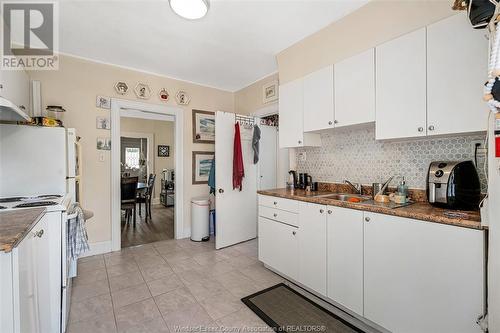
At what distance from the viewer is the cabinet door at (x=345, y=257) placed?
1682mm

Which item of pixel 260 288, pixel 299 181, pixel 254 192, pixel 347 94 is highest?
pixel 347 94

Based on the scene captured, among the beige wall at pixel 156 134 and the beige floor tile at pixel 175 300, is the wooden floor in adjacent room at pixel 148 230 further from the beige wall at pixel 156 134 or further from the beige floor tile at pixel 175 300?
the beige wall at pixel 156 134

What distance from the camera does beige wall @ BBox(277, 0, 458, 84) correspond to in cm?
166

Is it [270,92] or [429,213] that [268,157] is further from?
[429,213]

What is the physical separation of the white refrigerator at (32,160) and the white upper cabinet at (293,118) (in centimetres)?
221

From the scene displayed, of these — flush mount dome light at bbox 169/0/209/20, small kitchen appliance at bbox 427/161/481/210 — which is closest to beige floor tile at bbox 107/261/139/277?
flush mount dome light at bbox 169/0/209/20

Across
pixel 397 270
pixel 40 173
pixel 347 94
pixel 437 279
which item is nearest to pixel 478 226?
pixel 437 279

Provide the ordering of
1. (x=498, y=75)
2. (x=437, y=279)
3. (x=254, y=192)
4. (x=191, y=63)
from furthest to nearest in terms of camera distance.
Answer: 1. (x=254, y=192)
2. (x=191, y=63)
3. (x=437, y=279)
4. (x=498, y=75)

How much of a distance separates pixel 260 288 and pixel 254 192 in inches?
63.5

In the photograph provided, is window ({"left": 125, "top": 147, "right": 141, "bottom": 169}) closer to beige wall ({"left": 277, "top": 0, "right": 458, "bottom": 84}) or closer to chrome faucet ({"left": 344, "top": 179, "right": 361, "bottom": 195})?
beige wall ({"left": 277, "top": 0, "right": 458, "bottom": 84})

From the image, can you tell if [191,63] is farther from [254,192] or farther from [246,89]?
[254,192]

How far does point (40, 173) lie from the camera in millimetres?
2039

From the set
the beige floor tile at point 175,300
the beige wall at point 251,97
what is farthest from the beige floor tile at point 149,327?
the beige wall at point 251,97

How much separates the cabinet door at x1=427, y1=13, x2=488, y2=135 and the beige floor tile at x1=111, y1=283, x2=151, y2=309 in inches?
107
